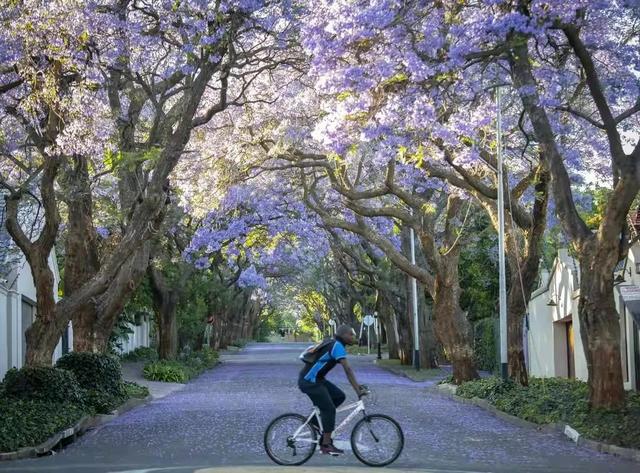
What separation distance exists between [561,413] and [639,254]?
599cm

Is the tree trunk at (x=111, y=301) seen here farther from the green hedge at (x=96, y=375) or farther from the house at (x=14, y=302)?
the house at (x=14, y=302)

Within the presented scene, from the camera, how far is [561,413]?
17094 mm

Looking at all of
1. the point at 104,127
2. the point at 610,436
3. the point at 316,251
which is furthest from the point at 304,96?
the point at 316,251

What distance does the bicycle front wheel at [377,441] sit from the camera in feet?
38.8

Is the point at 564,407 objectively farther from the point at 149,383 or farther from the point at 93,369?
the point at 149,383

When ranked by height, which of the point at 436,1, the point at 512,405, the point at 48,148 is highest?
the point at 436,1

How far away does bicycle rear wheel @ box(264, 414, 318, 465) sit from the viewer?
11.8m

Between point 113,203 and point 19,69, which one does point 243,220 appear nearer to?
point 113,203

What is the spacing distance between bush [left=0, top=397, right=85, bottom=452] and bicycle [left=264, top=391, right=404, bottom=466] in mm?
3958

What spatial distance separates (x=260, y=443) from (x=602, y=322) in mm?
5685

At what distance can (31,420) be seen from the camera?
1528 centimetres

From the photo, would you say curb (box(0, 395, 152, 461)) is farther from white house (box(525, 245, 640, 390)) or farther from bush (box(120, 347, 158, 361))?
bush (box(120, 347, 158, 361))

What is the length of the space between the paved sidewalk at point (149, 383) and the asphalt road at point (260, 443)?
3.44m

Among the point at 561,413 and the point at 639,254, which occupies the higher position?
the point at 639,254
